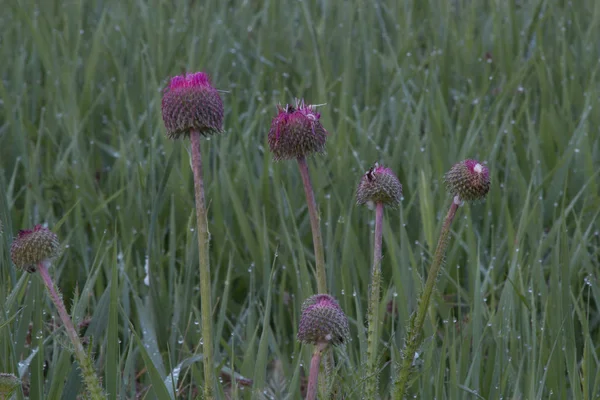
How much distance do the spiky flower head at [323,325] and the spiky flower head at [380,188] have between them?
9.3 inches

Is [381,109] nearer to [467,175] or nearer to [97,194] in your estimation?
[97,194]

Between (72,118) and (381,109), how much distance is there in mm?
1010

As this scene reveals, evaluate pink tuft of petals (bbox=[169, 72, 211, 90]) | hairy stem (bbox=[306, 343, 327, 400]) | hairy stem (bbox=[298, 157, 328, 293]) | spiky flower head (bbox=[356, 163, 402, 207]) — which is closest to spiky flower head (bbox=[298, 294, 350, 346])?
hairy stem (bbox=[306, 343, 327, 400])

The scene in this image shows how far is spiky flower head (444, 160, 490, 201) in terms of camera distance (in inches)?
57.1

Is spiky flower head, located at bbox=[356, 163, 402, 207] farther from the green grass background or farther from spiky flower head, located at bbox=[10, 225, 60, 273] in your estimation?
spiky flower head, located at bbox=[10, 225, 60, 273]

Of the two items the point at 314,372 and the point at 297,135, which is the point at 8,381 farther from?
the point at 297,135

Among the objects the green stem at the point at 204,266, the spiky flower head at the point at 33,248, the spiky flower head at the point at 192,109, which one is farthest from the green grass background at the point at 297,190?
the spiky flower head at the point at 192,109

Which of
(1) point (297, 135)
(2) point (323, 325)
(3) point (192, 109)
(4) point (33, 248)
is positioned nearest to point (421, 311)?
(2) point (323, 325)

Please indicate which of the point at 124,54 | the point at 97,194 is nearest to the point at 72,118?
the point at 97,194

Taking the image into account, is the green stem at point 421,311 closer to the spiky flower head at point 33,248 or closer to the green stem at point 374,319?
the green stem at point 374,319

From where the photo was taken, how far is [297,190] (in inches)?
107

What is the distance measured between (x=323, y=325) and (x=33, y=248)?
17.8 inches

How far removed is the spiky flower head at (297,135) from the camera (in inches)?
59.2

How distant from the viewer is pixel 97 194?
2762 mm
